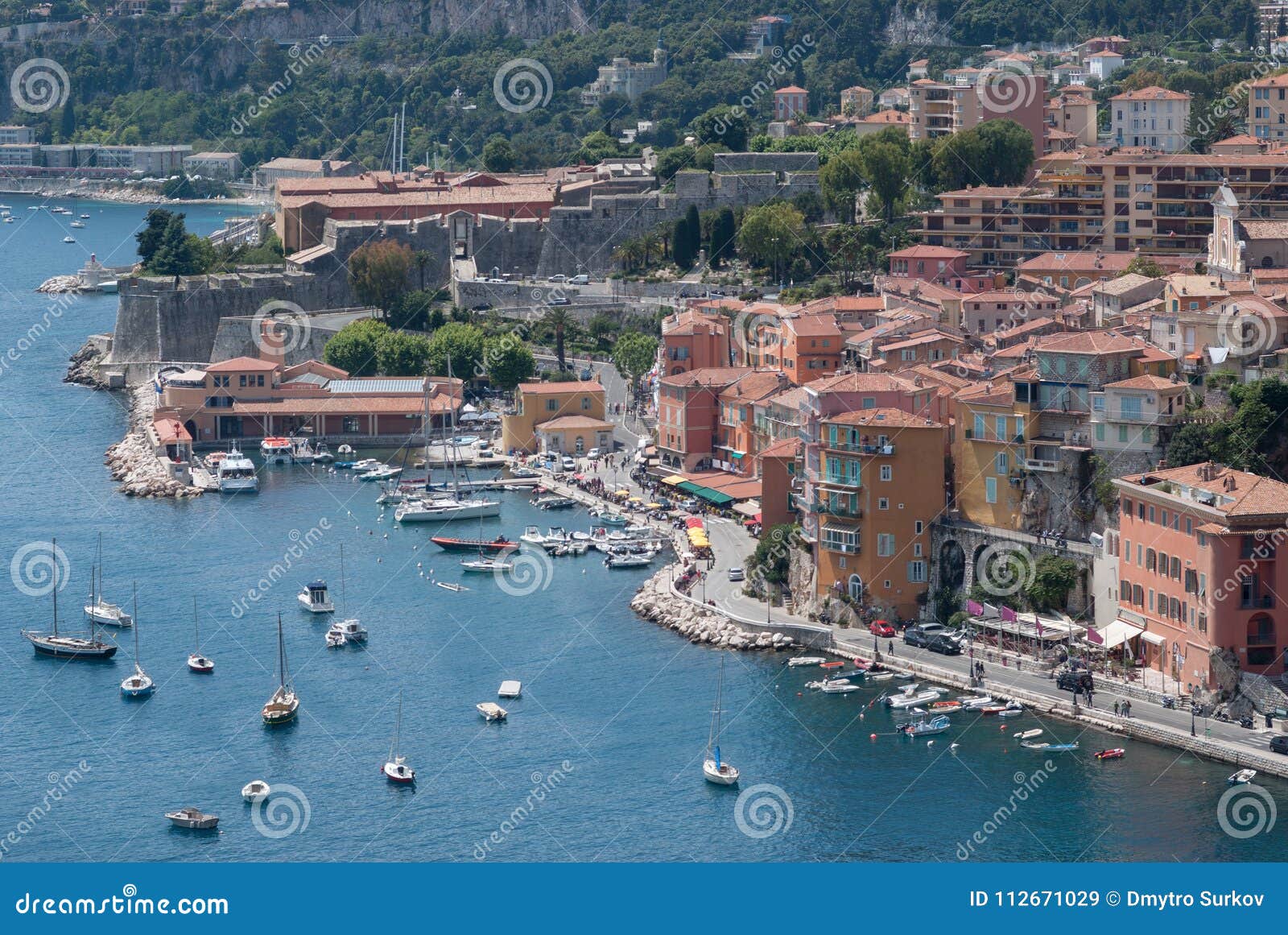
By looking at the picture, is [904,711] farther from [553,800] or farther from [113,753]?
[113,753]

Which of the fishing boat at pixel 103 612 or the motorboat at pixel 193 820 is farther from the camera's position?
the fishing boat at pixel 103 612

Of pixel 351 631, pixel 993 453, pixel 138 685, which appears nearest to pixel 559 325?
pixel 351 631

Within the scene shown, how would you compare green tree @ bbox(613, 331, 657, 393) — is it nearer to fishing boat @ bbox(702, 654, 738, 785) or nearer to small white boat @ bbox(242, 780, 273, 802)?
fishing boat @ bbox(702, 654, 738, 785)

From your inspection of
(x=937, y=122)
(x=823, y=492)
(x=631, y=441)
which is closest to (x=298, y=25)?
(x=937, y=122)

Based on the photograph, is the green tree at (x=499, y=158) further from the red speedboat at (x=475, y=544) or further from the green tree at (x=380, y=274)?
the red speedboat at (x=475, y=544)

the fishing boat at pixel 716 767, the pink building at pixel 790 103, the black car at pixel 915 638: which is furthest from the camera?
the pink building at pixel 790 103

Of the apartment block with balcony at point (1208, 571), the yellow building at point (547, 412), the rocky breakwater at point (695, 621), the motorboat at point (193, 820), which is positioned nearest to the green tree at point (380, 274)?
the yellow building at point (547, 412)

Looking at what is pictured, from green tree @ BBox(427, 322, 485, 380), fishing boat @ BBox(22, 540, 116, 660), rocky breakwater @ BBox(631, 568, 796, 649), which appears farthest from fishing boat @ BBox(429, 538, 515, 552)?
green tree @ BBox(427, 322, 485, 380)

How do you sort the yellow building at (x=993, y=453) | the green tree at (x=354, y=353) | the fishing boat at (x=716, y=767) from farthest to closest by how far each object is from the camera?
1. the green tree at (x=354, y=353)
2. the yellow building at (x=993, y=453)
3. the fishing boat at (x=716, y=767)
